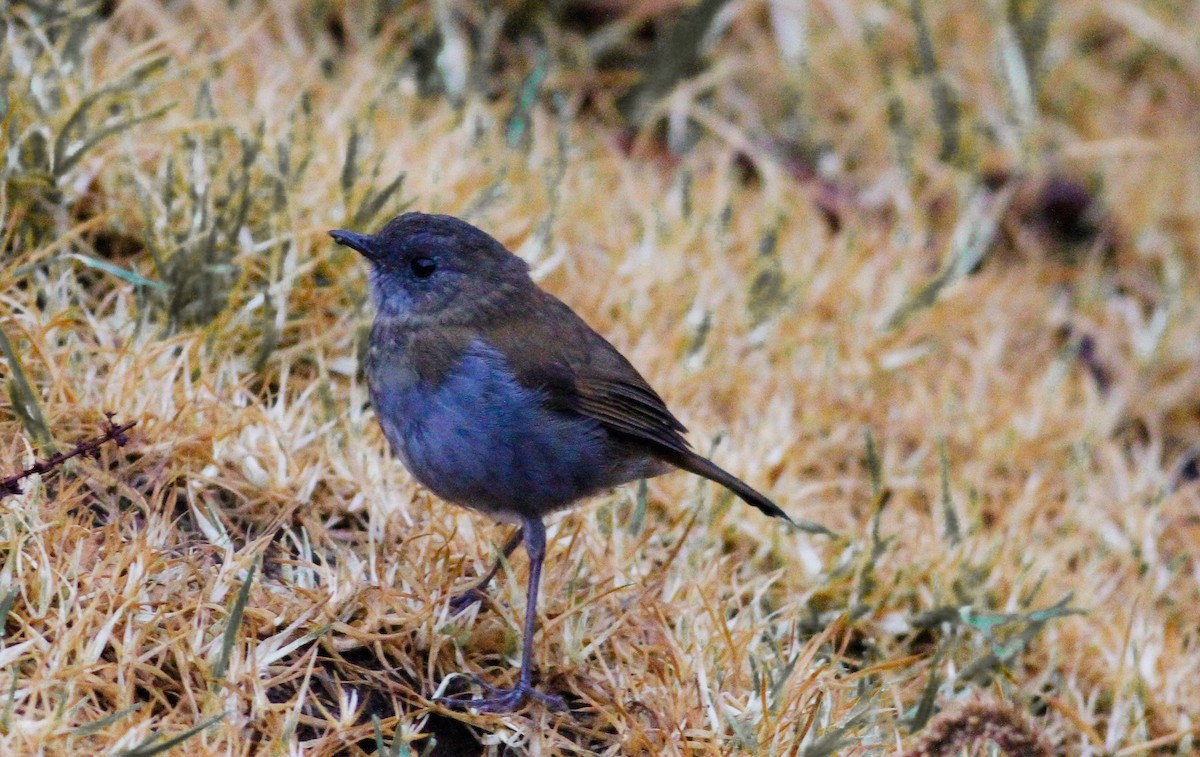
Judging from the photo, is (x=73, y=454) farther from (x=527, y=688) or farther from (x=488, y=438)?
(x=527, y=688)

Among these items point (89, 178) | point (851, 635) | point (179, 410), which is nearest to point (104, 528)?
point (179, 410)

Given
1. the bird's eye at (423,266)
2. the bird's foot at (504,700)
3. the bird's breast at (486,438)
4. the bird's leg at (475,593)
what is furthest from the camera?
the bird's eye at (423,266)

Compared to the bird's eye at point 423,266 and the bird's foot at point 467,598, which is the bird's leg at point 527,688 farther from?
the bird's eye at point 423,266

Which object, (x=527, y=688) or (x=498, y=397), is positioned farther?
(x=498, y=397)

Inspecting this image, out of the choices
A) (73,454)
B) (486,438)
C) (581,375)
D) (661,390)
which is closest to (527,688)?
(486,438)

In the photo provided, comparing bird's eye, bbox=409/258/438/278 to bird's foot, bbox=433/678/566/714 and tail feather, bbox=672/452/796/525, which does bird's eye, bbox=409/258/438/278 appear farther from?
bird's foot, bbox=433/678/566/714

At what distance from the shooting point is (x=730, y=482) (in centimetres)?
363

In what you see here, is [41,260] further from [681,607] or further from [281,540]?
[681,607]

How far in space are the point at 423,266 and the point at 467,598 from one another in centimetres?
89

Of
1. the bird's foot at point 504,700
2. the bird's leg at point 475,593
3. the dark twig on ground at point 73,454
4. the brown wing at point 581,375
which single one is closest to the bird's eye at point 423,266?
the brown wing at point 581,375

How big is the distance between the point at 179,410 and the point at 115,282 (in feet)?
2.18

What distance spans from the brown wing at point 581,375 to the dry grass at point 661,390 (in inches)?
14.1

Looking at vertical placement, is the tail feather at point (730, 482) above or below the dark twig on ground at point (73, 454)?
above

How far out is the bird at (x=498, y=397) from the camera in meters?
3.38
